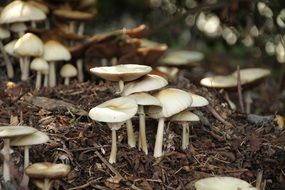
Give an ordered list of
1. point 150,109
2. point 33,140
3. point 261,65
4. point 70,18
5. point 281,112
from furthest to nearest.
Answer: point 261,65, point 281,112, point 70,18, point 150,109, point 33,140

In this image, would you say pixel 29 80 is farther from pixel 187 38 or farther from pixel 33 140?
Result: pixel 187 38

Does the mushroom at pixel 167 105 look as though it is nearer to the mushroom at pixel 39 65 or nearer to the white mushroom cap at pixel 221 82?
the white mushroom cap at pixel 221 82

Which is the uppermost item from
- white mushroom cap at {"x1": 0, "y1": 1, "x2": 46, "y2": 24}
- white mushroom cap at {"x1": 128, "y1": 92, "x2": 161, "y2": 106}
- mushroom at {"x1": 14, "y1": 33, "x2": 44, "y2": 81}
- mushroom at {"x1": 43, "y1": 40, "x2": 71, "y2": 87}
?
white mushroom cap at {"x1": 0, "y1": 1, "x2": 46, "y2": 24}

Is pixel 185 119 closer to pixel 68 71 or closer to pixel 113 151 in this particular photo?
pixel 113 151

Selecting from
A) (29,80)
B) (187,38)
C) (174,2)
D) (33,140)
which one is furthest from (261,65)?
(33,140)

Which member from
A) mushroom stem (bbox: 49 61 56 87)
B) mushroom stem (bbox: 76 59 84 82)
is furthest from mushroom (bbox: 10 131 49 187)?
mushroom stem (bbox: 76 59 84 82)

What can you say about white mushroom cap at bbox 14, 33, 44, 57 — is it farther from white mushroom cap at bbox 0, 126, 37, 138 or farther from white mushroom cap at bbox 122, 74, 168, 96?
white mushroom cap at bbox 0, 126, 37, 138
